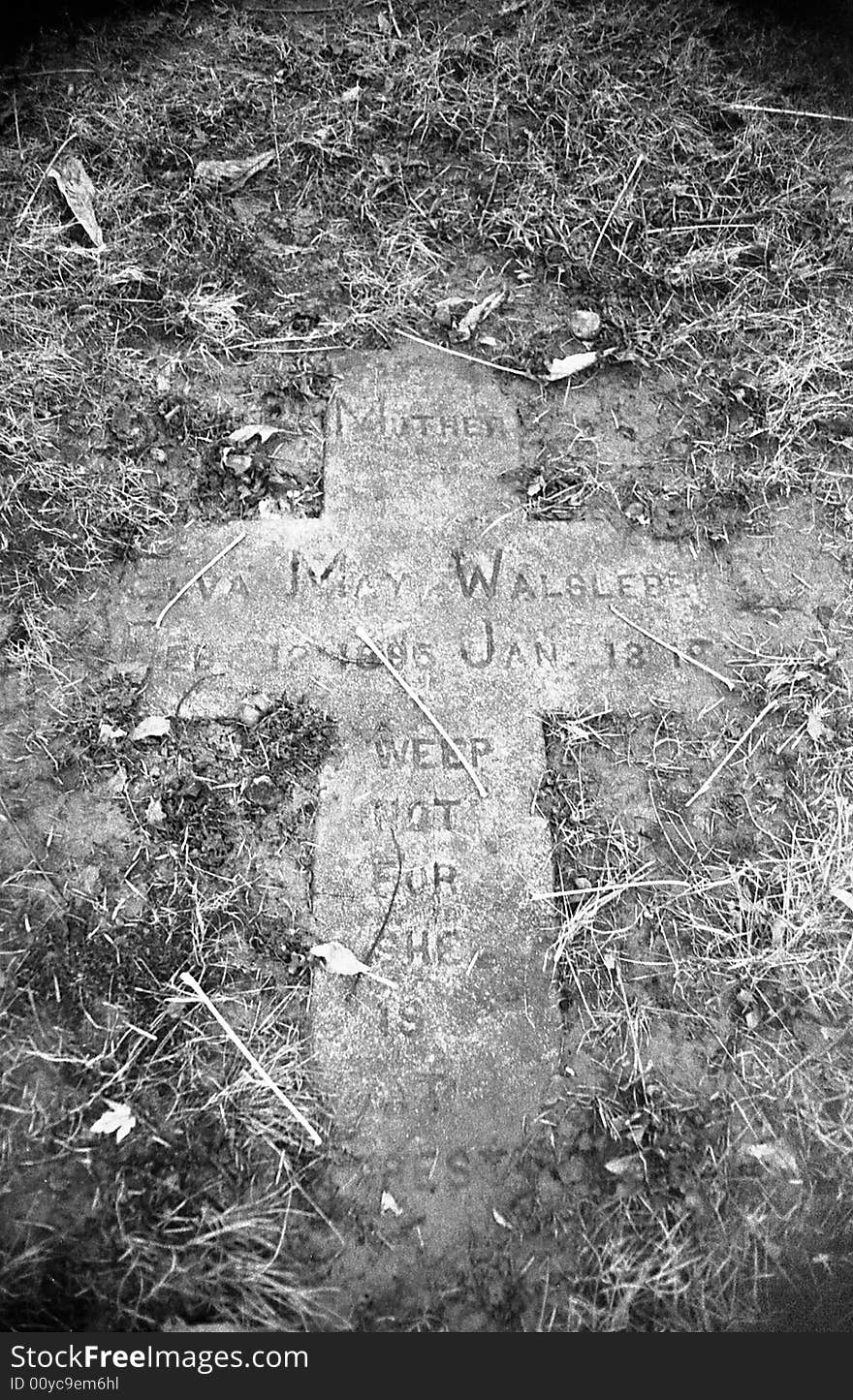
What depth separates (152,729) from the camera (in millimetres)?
2123

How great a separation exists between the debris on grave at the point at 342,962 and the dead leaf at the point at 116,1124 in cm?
48

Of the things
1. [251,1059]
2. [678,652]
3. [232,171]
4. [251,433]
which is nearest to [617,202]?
[232,171]

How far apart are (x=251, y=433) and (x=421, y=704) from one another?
3.03 ft

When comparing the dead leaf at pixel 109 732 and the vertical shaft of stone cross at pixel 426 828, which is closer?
the vertical shaft of stone cross at pixel 426 828

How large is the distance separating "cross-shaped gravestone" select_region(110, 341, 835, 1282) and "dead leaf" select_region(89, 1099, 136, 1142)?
402mm

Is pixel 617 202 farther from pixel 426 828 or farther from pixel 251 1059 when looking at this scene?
pixel 251 1059

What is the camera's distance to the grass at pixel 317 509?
69.9 inches

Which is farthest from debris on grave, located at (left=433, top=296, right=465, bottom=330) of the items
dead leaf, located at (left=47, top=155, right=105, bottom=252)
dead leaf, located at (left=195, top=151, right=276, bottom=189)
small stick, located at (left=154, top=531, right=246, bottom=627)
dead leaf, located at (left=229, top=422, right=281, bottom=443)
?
dead leaf, located at (left=47, top=155, right=105, bottom=252)

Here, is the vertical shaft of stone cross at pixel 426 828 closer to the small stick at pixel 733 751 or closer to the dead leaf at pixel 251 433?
the dead leaf at pixel 251 433

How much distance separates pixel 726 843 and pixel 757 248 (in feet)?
6.20

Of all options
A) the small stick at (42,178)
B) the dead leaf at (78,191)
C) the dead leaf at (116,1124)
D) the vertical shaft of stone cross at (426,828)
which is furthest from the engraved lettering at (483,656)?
the small stick at (42,178)

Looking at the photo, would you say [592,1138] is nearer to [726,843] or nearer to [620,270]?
[726,843]

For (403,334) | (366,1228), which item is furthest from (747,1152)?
(403,334)

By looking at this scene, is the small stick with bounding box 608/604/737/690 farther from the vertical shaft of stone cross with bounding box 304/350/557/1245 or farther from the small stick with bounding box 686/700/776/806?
the vertical shaft of stone cross with bounding box 304/350/557/1245
